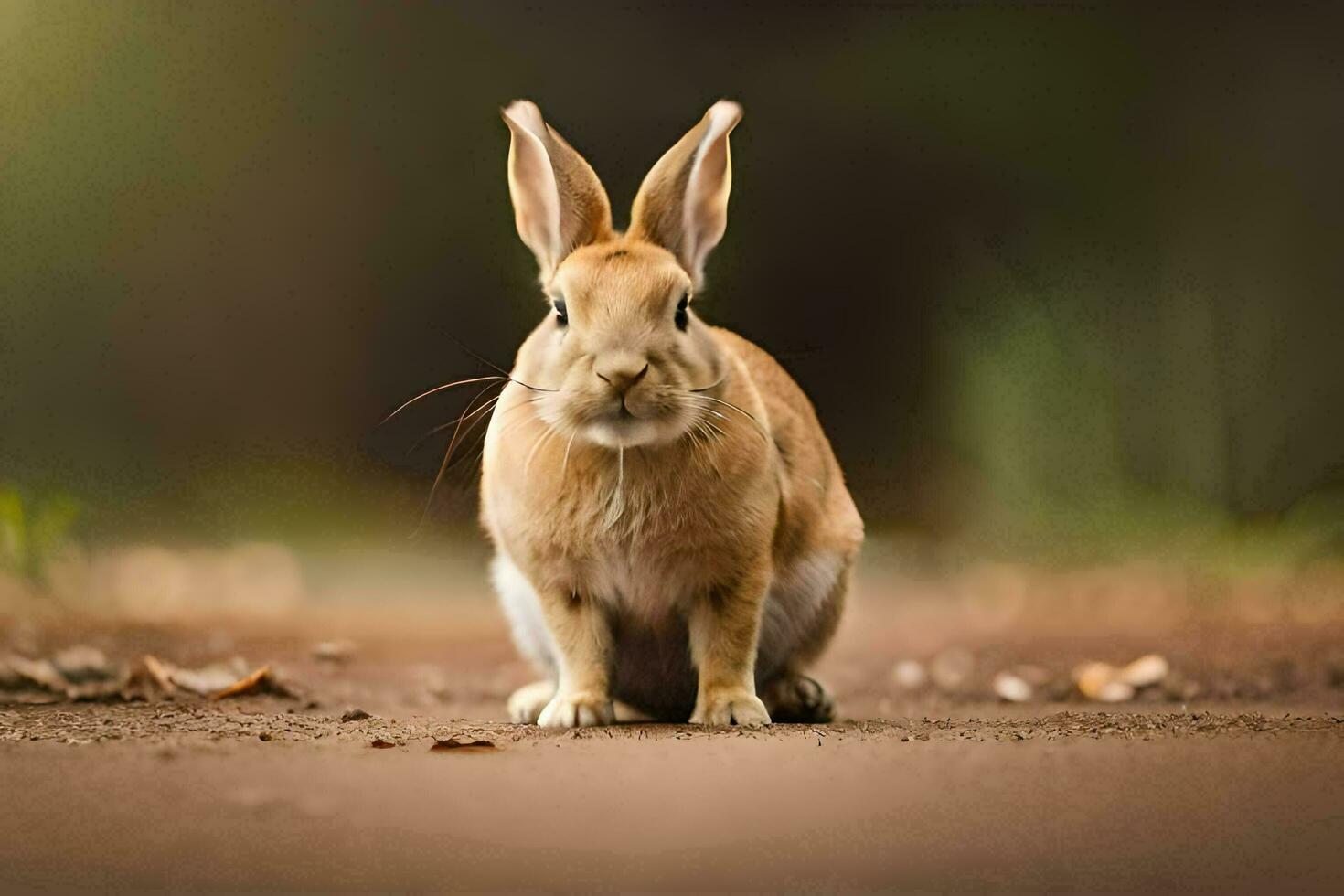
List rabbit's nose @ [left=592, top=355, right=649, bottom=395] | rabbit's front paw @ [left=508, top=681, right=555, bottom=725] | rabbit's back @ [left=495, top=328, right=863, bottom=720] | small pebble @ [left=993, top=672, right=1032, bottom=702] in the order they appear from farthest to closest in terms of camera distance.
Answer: small pebble @ [left=993, top=672, right=1032, bottom=702] → rabbit's front paw @ [left=508, top=681, right=555, bottom=725] → rabbit's back @ [left=495, top=328, right=863, bottom=720] → rabbit's nose @ [left=592, top=355, right=649, bottom=395]

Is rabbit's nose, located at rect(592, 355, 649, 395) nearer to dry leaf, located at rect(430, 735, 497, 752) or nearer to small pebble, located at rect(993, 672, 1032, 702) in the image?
dry leaf, located at rect(430, 735, 497, 752)

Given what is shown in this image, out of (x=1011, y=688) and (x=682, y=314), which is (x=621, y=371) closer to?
(x=682, y=314)

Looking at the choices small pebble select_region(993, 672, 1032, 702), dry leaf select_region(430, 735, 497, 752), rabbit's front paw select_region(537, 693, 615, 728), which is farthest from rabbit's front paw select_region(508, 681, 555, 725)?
small pebble select_region(993, 672, 1032, 702)

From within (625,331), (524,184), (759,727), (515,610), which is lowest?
(759,727)

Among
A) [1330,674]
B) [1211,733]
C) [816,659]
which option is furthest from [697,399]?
[1330,674]

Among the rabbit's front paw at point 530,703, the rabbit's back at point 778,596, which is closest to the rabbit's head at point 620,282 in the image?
the rabbit's back at point 778,596

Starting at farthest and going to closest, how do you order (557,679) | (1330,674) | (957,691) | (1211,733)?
(957,691) < (1330,674) < (557,679) < (1211,733)

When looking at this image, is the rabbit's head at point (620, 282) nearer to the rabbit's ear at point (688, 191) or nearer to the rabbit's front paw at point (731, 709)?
the rabbit's ear at point (688, 191)

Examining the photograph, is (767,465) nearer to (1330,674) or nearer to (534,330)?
(534,330)
